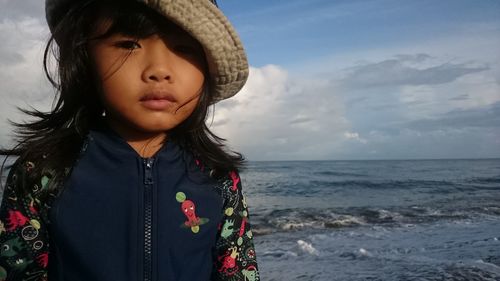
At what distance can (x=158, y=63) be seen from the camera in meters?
1.58

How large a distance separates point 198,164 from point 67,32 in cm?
77

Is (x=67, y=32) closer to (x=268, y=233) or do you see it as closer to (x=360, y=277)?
(x=360, y=277)

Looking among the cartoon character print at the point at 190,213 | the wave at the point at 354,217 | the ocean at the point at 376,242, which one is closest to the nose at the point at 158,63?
the cartoon character print at the point at 190,213

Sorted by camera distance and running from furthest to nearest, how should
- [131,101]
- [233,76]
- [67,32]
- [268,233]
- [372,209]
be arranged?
[372,209], [268,233], [233,76], [67,32], [131,101]

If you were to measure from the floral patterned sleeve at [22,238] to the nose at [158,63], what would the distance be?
609mm

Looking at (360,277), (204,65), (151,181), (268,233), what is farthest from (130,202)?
(268,233)

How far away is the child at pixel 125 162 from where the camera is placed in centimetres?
159

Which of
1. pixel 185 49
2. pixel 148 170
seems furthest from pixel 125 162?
pixel 185 49

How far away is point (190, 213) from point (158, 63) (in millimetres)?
628

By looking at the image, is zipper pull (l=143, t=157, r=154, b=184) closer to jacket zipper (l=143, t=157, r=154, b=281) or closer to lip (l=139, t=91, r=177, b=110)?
jacket zipper (l=143, t=157, r=154, b=281)

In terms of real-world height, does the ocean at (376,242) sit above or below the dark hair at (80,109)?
below

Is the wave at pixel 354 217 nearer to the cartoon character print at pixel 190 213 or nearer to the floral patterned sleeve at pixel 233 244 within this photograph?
the floral patterned sleeve at pixel 233 244

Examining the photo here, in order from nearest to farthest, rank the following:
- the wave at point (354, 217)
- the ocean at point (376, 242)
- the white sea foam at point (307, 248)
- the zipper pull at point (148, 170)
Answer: the zipper pull at point (148, 170) → the ocean at point (376, 242) → the white sea foam at point (307, 248) → the wave at point (354, 217)

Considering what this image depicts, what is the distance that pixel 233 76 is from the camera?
1.88 metres
